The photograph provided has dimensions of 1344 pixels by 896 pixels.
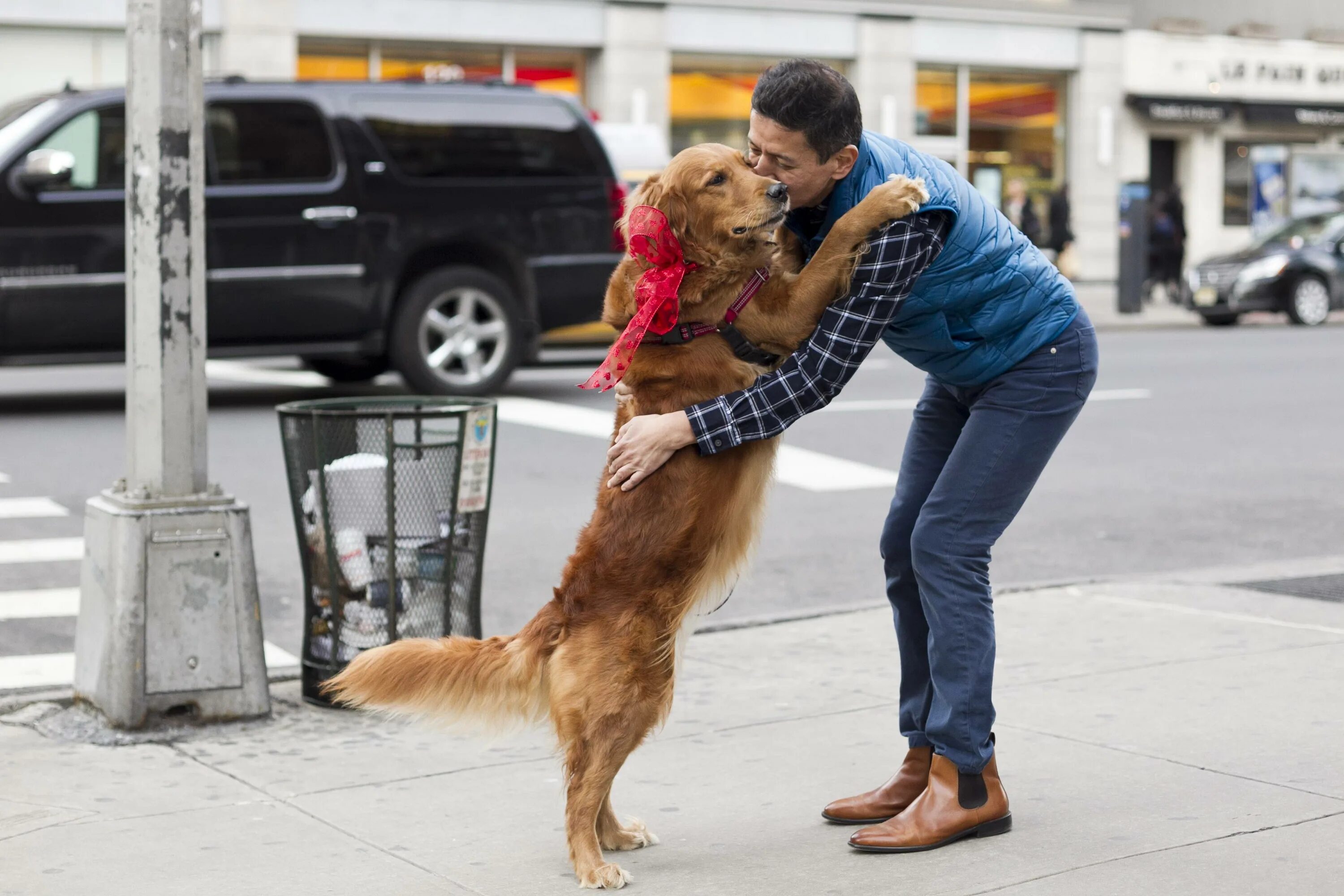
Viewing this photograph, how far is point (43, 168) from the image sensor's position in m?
11.2

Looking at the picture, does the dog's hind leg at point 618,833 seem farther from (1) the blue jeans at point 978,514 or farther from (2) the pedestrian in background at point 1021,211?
(2) the pedestrian in background at point 1021,211

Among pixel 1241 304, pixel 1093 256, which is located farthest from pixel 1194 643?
pixel 1093 256

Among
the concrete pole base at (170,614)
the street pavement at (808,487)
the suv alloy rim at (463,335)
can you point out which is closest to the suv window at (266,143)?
the suv alloy rim at (463,335)

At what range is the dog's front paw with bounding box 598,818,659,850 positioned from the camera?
4.05 m

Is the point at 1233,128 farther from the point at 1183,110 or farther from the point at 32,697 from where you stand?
the point at 32,697

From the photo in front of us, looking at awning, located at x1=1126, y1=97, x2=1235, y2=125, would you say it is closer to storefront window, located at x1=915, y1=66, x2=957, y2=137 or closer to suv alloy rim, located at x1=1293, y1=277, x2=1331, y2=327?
storefront window, located at x1=915, y1=66, x2=957, y2=137

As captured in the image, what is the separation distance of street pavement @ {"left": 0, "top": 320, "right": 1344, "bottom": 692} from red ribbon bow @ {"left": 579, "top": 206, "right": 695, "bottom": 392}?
151 cm

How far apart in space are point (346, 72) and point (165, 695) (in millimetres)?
20710

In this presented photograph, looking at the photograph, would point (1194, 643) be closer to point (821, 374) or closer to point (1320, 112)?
point (821, 374)

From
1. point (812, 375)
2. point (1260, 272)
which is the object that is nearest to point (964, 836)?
point (812, 375)

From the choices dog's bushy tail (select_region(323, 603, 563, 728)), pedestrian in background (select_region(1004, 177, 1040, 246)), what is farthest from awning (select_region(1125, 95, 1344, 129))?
dog's bushy tail (select_region(323, 603, 563, 728))

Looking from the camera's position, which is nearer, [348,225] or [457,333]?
[348,225]

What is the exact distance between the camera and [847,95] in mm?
3707

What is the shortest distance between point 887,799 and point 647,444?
1.18m
